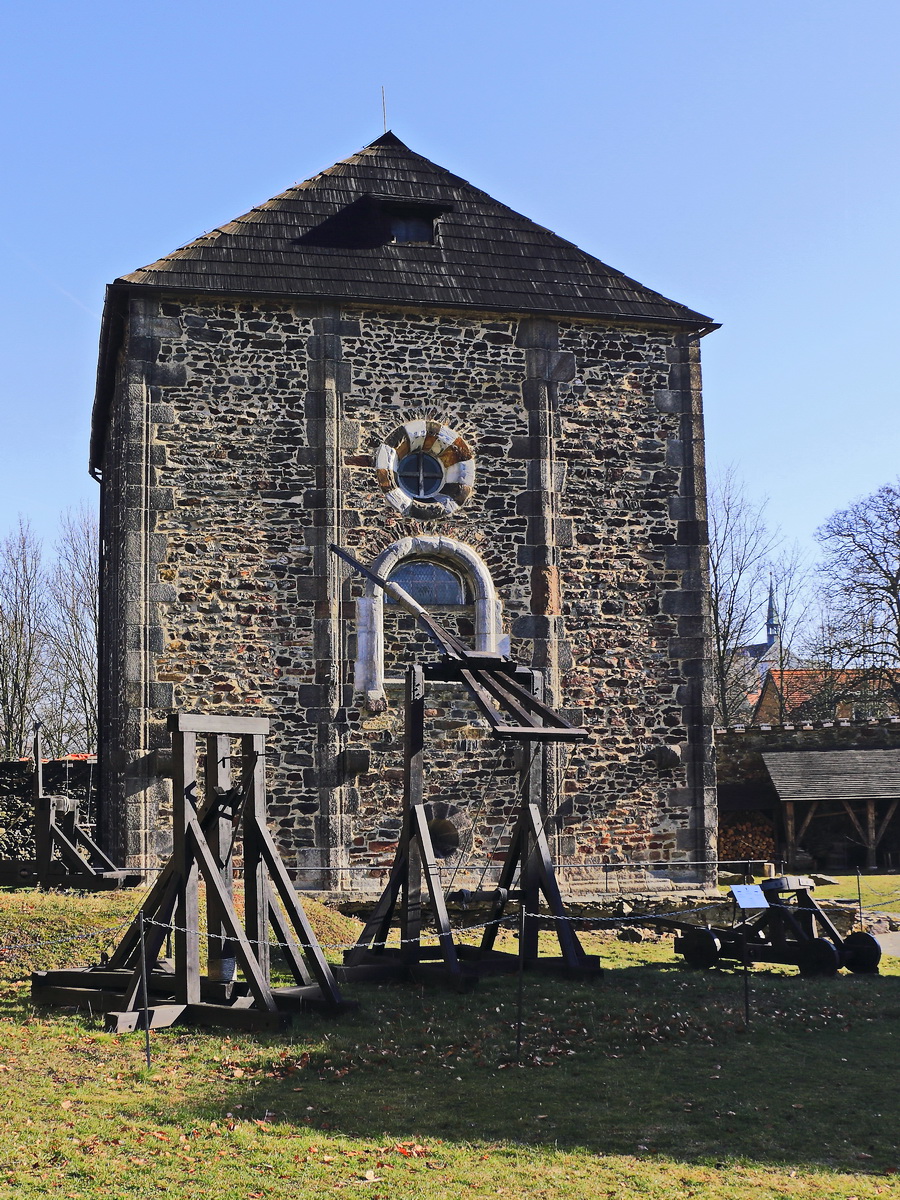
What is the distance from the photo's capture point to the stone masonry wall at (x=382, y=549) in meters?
15.7

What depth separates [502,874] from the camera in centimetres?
1142

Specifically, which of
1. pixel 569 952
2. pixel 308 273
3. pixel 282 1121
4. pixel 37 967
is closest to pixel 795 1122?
pixel 282 1121

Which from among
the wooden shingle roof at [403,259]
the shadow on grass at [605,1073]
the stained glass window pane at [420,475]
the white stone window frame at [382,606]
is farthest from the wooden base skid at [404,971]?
the wooden shingle roof at [403,259]

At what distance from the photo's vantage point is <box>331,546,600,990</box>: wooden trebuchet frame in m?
10.7

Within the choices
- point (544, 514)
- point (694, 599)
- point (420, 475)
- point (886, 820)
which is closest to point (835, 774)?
point (886, 820)

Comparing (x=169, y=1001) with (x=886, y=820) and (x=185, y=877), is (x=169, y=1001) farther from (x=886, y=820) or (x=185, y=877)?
(x=886, y=820)

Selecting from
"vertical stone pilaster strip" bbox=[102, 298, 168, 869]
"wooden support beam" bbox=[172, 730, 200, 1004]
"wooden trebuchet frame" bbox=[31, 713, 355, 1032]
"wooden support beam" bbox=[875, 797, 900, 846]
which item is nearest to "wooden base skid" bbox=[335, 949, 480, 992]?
"wooden trebuchet frame" bbox=[31, 713, 355, 1032]

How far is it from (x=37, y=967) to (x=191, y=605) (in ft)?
18.6

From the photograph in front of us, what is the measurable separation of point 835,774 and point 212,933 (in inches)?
657

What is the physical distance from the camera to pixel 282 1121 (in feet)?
22.5

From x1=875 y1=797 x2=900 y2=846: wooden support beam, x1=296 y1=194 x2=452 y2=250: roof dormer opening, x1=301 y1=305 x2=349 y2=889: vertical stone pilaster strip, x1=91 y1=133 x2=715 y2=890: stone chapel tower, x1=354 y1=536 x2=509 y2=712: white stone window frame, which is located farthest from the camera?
x1=875 y1=797 x2=900 y2=846: wooden support beam

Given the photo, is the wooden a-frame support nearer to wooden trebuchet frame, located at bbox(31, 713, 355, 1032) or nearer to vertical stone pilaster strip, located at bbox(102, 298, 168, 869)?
wooden trebuchet frame, located at bbox(31, 713, 355, 1032)

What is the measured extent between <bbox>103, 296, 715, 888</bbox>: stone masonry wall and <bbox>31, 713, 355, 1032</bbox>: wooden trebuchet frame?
5.52 m

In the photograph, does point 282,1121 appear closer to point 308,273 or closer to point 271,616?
point 271,616
